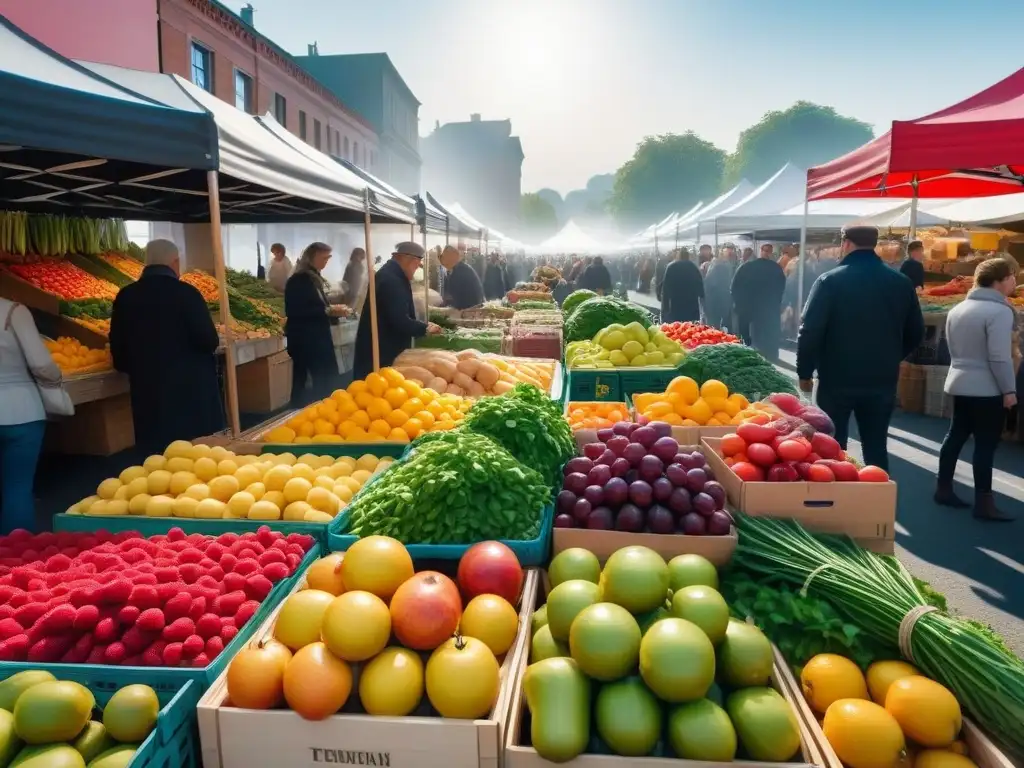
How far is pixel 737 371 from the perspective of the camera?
4848 mm

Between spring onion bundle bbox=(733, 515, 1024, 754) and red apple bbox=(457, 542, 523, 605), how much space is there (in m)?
0.78

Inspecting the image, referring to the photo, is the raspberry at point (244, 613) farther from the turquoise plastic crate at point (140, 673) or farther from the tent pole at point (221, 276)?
the tent pole at point (221, 276)

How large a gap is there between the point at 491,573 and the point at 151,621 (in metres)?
0.94

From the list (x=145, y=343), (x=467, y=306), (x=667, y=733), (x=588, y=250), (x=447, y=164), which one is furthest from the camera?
(x=447, y=164)

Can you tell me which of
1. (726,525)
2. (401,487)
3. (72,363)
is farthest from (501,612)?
(72,363)

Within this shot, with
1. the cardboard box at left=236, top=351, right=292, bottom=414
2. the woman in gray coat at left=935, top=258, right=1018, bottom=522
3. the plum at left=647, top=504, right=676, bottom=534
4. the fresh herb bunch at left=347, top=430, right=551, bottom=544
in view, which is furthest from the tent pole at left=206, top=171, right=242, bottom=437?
the woman in gray coat at left=935, top=258, right=1018, bottom=522

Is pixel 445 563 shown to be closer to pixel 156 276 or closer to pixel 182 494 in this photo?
pixel 182 494

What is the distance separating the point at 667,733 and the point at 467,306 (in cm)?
1001

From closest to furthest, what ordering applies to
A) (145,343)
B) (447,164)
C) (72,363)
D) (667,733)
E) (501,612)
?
1. (667,733)
2. (501,612)
3. (145,343)
4. (72,363)
5. (447,164)

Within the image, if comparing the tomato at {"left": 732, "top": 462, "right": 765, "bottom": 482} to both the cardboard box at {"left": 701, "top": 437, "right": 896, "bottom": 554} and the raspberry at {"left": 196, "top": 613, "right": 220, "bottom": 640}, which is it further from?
the raspberry at {"left": 196, "top": 613, "right": 220, "bottom": 640}

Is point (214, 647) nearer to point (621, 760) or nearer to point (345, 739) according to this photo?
point (345, 739)

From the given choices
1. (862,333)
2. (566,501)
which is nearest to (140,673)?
(566,501)

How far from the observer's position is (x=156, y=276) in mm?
4539

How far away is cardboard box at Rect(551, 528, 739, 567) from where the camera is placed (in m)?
2.39
